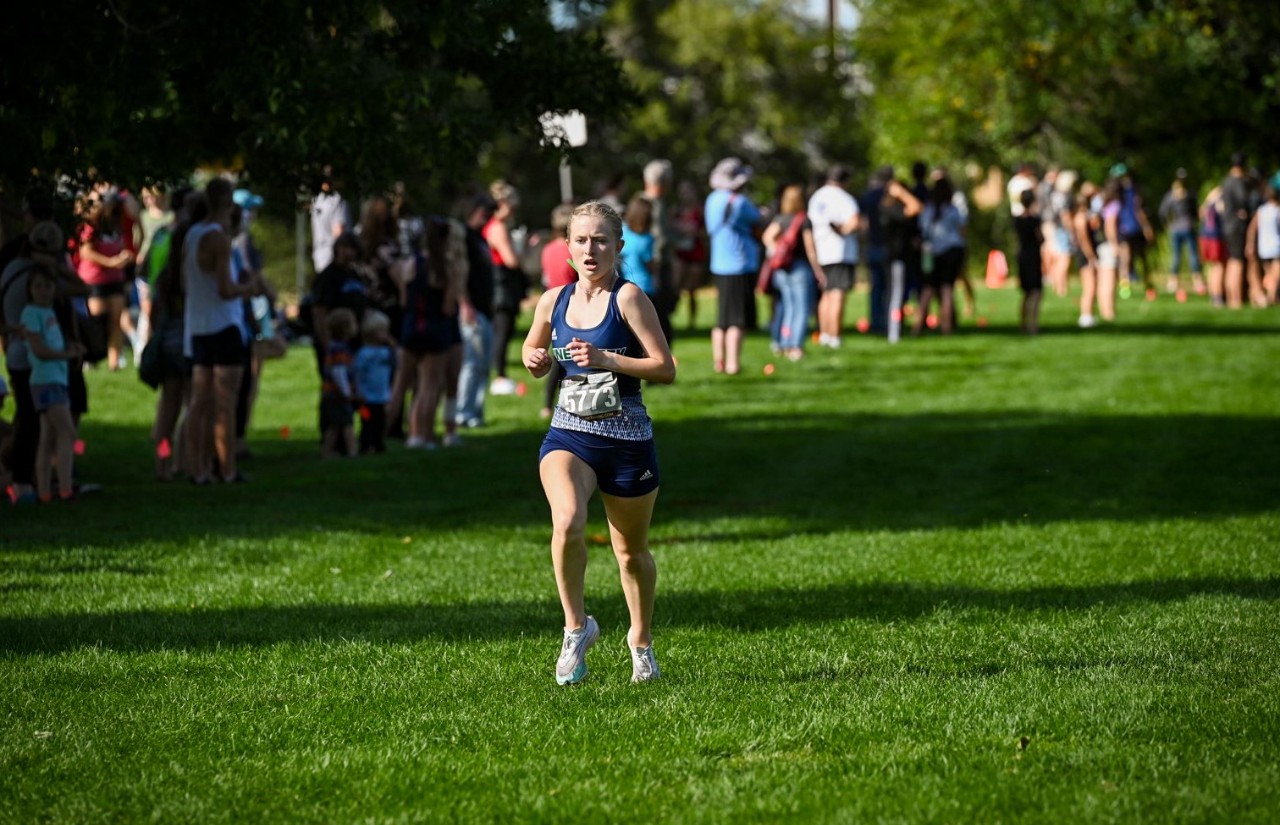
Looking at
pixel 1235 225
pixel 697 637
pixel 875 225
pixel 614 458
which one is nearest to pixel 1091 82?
pixel 1235 225

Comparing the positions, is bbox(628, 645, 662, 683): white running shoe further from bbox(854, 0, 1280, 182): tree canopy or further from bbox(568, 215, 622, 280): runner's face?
bbox(854, 0, 1280, 182): tree canopy

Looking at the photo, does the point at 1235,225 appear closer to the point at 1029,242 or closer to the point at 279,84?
the point at 1029,242

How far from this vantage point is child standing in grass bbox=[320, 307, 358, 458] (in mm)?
15273

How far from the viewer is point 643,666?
7.30 meters

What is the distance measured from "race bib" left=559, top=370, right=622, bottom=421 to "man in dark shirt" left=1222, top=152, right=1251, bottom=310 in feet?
79.6

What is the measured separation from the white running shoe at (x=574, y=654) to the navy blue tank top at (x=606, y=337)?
934 millimetres

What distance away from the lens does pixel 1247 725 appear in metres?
6.35

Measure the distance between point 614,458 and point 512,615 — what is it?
2.08 metres

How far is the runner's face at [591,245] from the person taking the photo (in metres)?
6.93

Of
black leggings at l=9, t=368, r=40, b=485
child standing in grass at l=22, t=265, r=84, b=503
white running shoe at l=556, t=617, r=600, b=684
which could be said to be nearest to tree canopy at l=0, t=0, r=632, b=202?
child standing in grass at l=22, t=265, r=84, b=503

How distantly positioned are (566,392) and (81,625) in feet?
9.60

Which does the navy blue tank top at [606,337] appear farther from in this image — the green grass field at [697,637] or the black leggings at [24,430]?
the black leggings at [24,430]

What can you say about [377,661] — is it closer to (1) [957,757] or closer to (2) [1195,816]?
(1) [957,757]

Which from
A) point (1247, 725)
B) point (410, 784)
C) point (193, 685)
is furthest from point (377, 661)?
point (1247, 725)
